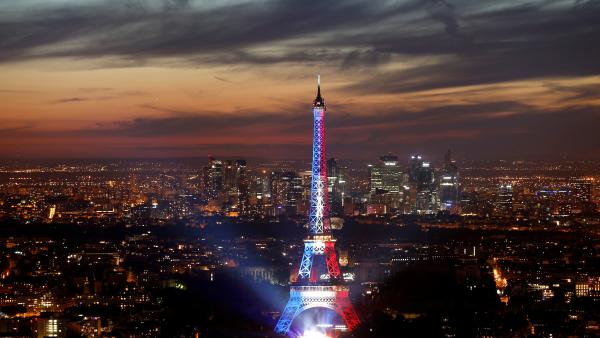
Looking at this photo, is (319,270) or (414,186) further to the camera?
(414,186)

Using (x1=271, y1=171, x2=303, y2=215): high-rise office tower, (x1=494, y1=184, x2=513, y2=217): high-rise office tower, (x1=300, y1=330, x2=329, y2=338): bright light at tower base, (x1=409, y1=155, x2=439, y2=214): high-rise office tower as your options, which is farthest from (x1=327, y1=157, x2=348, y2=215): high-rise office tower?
(x1=300, y1=330, x2=329, y2=338): bright light at tower base

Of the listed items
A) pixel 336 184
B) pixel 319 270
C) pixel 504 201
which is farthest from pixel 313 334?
pixel 504 201

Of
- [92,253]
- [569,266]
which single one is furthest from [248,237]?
[569,266]

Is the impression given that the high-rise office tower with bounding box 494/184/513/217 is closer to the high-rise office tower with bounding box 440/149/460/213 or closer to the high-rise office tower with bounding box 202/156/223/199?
the high-rise office tower with bounding box 440/149/460/213

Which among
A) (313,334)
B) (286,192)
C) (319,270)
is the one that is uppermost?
(286,192)

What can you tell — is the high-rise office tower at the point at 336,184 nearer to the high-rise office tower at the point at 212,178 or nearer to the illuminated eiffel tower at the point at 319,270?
the high-rise office tower at the point at 212,178

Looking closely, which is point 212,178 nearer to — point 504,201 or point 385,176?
point 385,176
